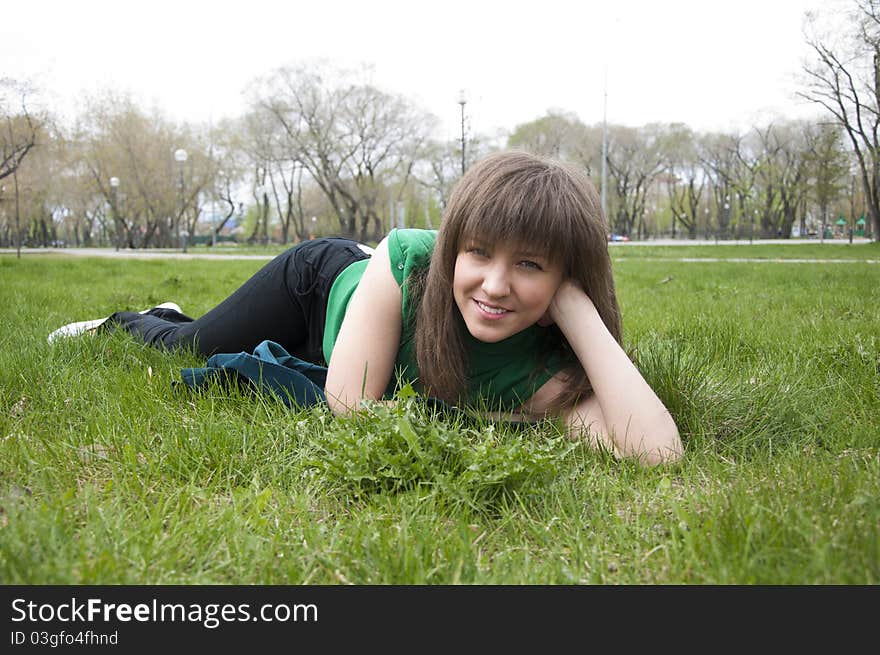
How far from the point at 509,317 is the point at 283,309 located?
1.50 meters

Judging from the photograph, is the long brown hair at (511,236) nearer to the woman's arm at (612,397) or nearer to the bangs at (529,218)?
the bangs at (529,218)

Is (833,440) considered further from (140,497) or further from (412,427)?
(140,497)

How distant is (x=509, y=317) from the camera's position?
226cm

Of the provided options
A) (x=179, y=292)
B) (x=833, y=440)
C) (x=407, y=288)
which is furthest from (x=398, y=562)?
(x=179, y=292)

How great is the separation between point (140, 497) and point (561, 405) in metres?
1.46

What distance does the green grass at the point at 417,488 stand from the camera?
1429mm

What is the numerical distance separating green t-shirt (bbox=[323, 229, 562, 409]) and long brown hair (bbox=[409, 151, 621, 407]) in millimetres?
63

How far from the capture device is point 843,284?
25.6 ft

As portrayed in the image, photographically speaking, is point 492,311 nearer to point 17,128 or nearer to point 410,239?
point 410,239

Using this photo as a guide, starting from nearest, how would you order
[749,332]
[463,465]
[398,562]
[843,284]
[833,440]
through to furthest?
1. [398,562]
2. [463,465]
3. [833,440]
4. [749,332]
5. [843,284]

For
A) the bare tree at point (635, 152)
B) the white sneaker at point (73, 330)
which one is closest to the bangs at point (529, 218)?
the white sneaker at point (73, 330)

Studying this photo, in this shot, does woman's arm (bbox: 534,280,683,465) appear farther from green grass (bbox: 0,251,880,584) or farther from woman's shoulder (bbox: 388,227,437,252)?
woman's shoulder (bbox: 388,227,437,252)

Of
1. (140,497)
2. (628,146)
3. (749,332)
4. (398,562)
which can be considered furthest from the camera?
(628,146)

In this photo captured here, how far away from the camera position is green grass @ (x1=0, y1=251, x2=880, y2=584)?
143 centimetres
